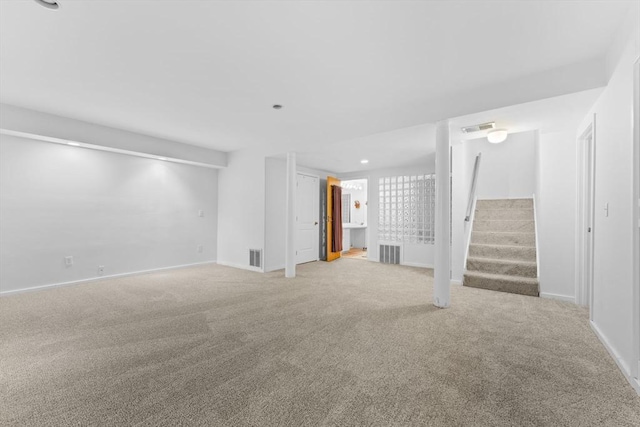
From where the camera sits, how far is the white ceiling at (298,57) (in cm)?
188

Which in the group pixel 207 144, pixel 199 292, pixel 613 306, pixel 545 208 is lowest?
pixel 199 292

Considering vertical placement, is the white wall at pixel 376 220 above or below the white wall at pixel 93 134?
below

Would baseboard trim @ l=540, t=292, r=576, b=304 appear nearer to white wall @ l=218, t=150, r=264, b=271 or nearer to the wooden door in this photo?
the wooden door

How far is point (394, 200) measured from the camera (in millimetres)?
6594

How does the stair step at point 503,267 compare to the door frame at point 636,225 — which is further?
the stair step at point 503,267

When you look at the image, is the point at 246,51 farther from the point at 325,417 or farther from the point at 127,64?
the point at 325,417

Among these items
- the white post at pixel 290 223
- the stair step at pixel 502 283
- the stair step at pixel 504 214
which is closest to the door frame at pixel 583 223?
the stair step at pixel 502 283

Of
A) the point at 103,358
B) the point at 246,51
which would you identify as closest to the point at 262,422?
the point at 103,358

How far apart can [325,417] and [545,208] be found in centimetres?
402

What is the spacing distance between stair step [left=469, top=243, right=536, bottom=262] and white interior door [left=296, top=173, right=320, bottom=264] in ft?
11.1

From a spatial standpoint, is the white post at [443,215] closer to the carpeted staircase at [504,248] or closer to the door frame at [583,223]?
the carpeted staircase at [504,248]

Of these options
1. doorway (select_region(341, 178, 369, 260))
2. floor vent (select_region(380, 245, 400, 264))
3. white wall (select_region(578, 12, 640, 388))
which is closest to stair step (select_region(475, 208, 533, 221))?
floor vent (select_region(380, 245, 400, 264))

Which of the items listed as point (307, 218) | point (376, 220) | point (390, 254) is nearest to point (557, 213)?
point (390, 254)

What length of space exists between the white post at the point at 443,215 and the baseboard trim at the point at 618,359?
4.14ft
